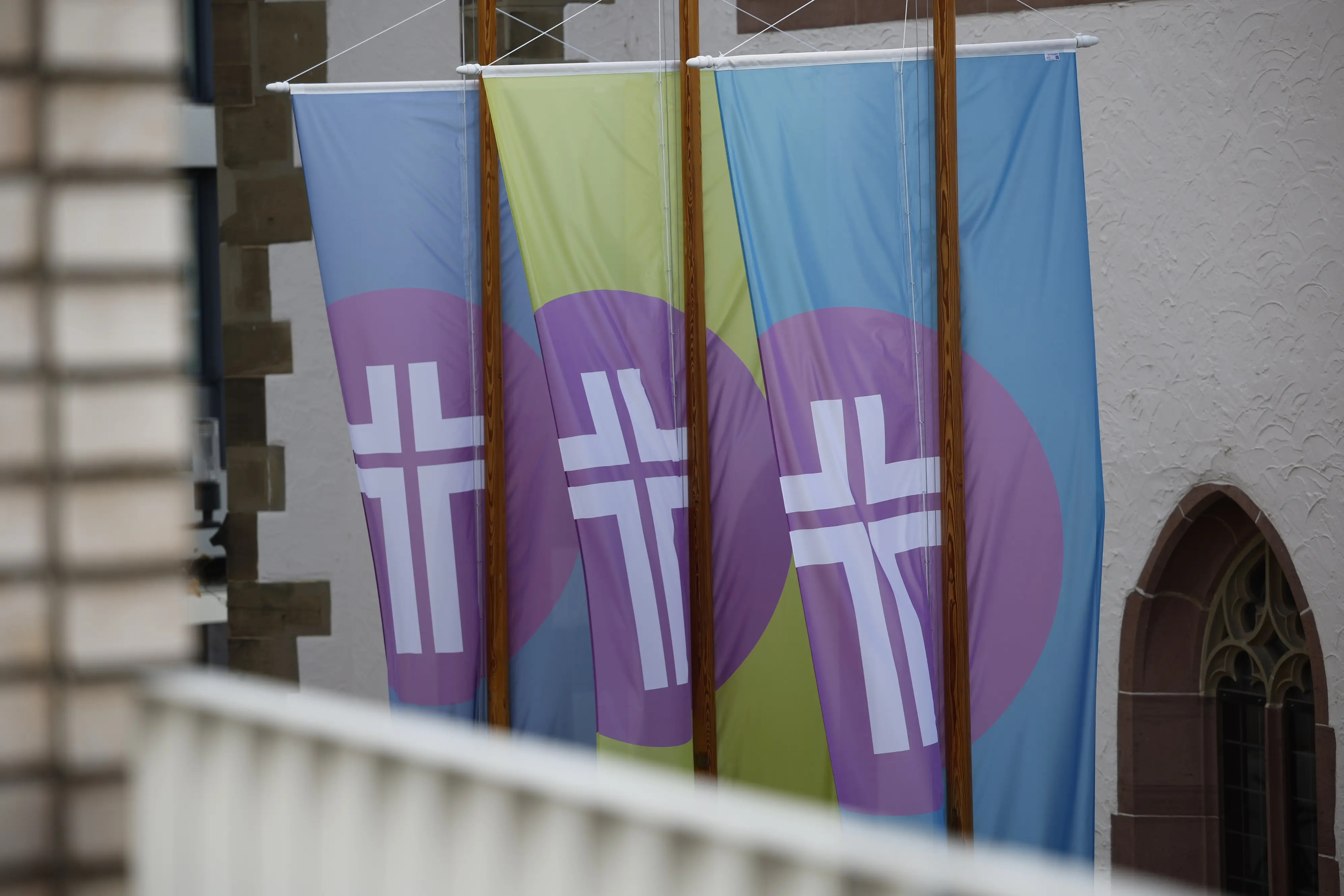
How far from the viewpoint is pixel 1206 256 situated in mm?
4438

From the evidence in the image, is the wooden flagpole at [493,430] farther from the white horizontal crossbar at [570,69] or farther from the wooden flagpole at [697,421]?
the wooden flagpole at [697,421]

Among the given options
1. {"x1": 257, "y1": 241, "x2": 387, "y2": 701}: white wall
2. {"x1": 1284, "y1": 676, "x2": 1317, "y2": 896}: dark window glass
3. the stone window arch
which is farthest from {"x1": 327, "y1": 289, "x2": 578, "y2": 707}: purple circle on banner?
{"x1": 1284, "y1": 676, "x2": 1317, "y2": 896}: dark window glass

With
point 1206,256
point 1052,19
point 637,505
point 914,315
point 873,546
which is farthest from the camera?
point 1052,19

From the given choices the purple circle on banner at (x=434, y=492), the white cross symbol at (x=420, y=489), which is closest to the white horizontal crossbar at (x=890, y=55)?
the purple circle on banner at (x=434, y=492)

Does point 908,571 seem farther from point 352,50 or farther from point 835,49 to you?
point 352,50

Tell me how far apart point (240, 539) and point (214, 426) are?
3.19ft

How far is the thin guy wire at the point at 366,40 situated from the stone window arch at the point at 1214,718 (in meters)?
3.22

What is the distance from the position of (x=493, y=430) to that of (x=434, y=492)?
230 millimetres

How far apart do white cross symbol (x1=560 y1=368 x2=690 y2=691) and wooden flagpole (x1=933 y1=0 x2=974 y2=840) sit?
0.70 meters

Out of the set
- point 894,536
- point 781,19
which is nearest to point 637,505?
point 894,536

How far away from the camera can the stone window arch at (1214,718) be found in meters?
4.52

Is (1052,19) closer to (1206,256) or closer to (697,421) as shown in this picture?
(1206,256)

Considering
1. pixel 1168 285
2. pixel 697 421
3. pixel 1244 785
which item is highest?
pixel 1168 285

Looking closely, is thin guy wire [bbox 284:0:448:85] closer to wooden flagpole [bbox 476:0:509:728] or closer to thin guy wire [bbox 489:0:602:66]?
thin guy wire [bbox 489:0:602:66]
